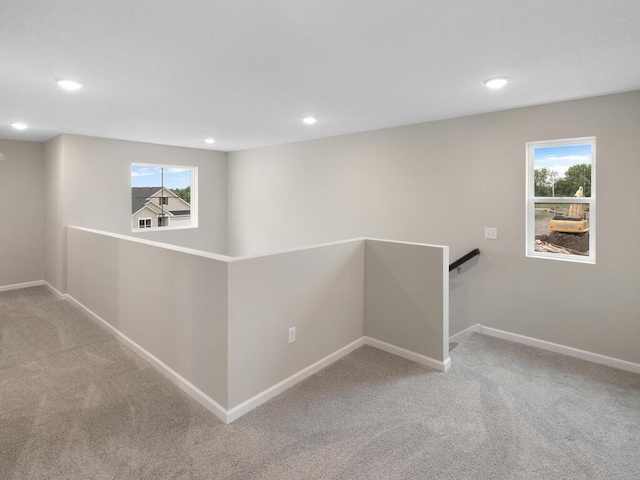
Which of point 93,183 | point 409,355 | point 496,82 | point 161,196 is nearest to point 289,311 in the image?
point 409,355

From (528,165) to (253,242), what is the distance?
461 cm

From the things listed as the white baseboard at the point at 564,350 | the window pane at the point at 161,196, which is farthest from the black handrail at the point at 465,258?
the window pane at the point at 161,196

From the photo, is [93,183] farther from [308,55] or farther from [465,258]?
[465,258]

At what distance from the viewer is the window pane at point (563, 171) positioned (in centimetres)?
334

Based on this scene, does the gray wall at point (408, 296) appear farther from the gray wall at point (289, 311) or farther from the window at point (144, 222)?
the window at point (144, 222)

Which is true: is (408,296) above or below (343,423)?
above

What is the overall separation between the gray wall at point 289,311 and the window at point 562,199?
183cm

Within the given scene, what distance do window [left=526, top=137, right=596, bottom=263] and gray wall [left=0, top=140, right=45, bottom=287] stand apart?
6784 mm

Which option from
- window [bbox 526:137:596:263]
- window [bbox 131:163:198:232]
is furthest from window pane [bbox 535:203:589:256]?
window [bbox 131:163:198:232]

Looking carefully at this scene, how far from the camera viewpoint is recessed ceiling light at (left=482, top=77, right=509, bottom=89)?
2.71 m

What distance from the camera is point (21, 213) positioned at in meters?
5.48

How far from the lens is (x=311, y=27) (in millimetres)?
1936

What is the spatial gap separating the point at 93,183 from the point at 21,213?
1338 mm

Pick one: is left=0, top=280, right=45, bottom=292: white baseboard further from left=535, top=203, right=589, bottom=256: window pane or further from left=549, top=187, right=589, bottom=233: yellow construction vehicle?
left=549, top=187, right=589, bottom=233: yellow construction vehicle
